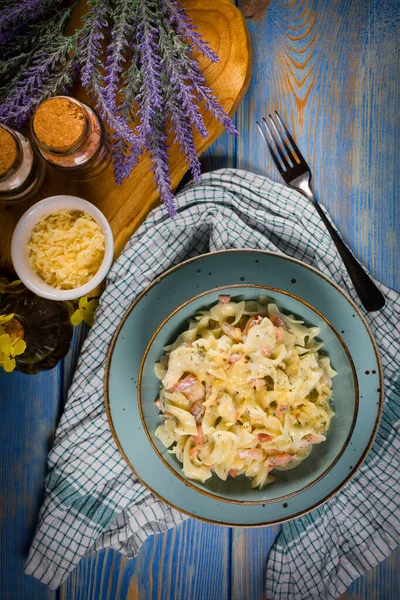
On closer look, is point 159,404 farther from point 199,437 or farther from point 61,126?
point 61,126

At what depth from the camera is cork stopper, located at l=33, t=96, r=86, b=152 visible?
1654 mm

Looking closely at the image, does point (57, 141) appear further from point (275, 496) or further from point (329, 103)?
point (275, 496)

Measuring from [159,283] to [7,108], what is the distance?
0.74 meters

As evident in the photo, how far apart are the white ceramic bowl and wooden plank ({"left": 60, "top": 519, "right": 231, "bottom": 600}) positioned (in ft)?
3.35

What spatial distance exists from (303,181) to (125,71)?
725 mm

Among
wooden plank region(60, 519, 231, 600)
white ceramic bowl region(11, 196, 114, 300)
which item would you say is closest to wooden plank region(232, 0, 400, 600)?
wooden plank region(60, 519, 231, 600)

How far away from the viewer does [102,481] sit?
1913mm

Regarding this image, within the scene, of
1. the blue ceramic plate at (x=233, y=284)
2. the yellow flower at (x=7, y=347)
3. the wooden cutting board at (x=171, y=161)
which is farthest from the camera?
the wooden cutting board at (x=171, y=161)

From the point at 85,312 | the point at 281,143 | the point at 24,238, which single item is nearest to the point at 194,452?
the point at 85,312

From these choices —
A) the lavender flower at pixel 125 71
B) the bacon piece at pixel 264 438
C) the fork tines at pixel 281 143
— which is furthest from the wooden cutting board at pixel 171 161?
the bacon piece at pixel 264 438

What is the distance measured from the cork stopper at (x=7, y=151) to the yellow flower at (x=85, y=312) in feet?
1.63

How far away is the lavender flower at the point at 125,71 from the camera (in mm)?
1672

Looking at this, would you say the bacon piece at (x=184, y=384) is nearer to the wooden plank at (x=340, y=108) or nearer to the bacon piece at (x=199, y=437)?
the bacon piece at (x=199, y=437)

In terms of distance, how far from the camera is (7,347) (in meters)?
1.60
